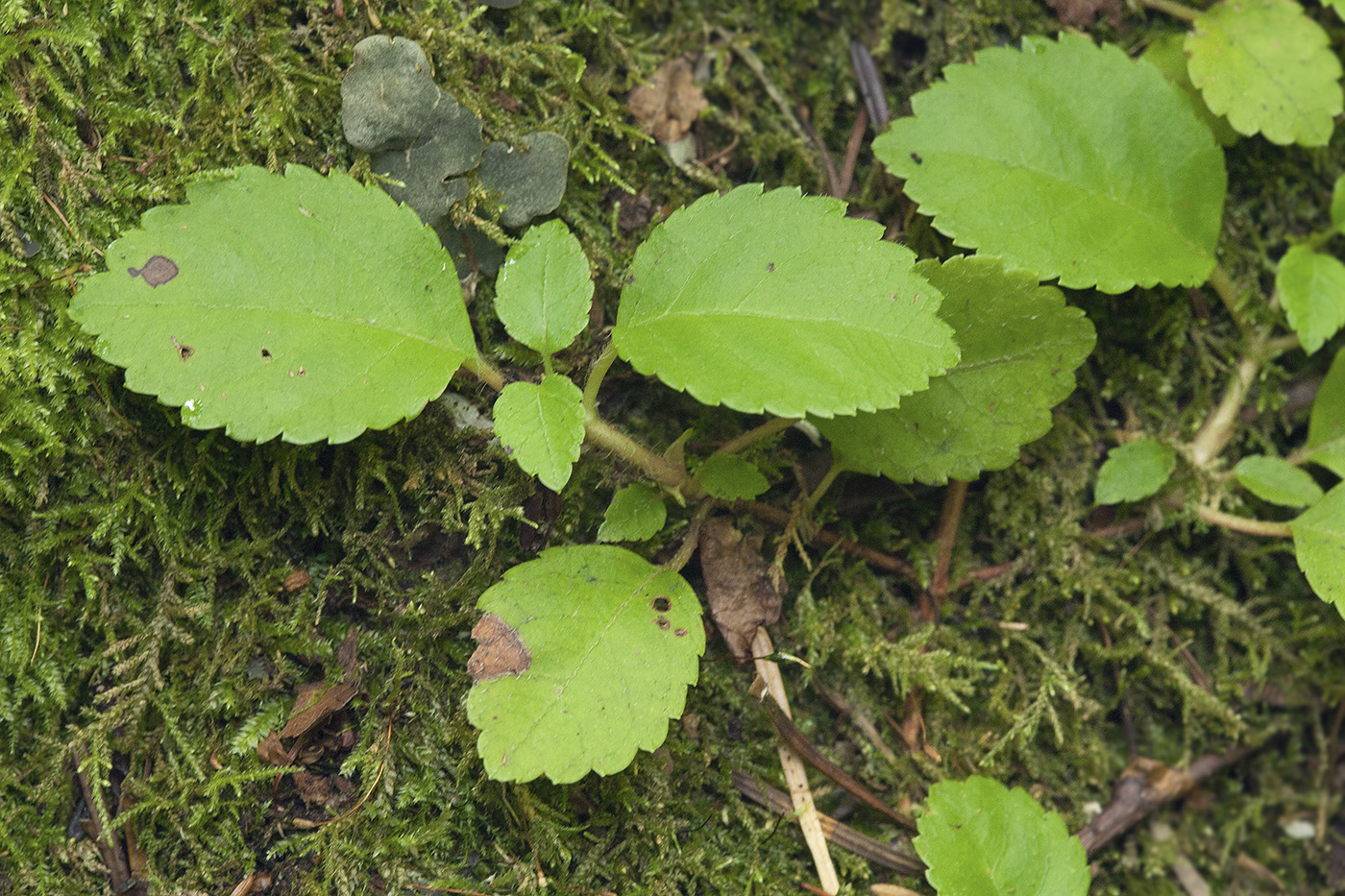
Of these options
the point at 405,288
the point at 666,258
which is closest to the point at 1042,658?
the point at 666,258

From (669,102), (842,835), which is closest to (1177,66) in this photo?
(669,102)

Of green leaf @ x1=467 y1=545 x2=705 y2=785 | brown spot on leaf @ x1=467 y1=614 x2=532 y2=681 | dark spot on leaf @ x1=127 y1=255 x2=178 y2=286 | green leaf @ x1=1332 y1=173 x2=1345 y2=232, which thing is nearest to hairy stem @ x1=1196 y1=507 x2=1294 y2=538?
green leaf @ x1=1332 y1=173 x2=1345 y2=232

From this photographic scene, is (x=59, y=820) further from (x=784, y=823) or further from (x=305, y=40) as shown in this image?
(x=305, y=40)

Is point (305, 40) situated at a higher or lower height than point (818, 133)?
higher

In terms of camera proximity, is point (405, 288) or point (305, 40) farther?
point (305, 40)

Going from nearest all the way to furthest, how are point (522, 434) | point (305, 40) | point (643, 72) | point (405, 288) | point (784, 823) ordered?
1. point (522, 434)
2. point (405, 288)
3. point (305, 40)
4. point (784, 823)
5. point (643, 72)

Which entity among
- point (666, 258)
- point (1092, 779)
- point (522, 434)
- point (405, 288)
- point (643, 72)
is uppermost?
point (643, 72)

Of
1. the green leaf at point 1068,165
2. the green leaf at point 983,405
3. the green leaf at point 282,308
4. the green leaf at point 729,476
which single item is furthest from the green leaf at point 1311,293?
the green leaf at point 282,308
